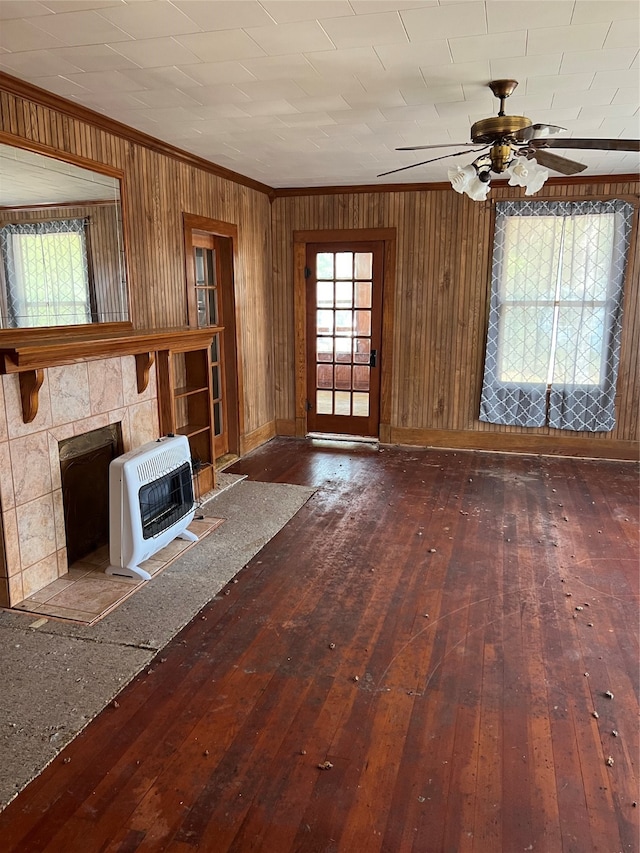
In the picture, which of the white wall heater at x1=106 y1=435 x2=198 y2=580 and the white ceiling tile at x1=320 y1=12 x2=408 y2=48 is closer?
the white ceiling tile at x1=320 y1=12 x2=408 y2=48

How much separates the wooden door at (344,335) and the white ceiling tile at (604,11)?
3.88m

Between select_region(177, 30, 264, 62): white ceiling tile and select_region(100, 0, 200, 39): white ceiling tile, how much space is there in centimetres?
8

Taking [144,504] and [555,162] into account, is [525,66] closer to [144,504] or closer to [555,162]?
[555,162]

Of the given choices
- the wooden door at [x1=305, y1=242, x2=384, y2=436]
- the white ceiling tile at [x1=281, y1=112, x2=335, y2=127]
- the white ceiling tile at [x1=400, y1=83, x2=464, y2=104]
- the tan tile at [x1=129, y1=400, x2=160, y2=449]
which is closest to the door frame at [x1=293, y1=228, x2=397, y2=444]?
the wooden door at [x1=305, y1=242, x2=384, y2=436]

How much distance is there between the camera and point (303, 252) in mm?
6441

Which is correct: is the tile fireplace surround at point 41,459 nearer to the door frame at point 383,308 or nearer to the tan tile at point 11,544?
the tan tile at point 11,544

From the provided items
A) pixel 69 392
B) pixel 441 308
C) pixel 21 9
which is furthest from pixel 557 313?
pixel 21 9

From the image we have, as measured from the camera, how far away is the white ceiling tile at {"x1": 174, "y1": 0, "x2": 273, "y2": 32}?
2258 mm

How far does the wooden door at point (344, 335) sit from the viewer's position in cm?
633

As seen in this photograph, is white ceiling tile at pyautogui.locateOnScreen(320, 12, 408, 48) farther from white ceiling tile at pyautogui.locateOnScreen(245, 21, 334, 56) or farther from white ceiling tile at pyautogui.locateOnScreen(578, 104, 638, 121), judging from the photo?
white ceiling tile at pyautogui.locateOnScreen(578, 104, 638, 121)

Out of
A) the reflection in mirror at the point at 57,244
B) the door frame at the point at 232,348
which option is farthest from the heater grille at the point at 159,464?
the door frame at the point at 232,348

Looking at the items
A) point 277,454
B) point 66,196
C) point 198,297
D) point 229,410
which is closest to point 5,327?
point 66,196

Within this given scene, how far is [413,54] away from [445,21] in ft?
1.15

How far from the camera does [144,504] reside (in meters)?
3.49
